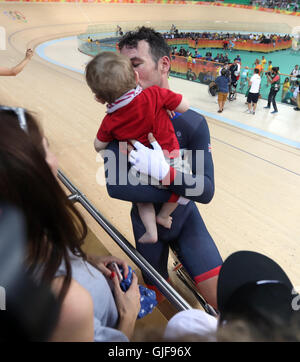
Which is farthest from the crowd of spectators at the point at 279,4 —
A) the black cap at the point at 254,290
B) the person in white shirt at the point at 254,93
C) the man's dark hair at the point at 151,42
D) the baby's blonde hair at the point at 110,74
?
the black cap at the point at 254,290

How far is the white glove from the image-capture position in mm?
1112

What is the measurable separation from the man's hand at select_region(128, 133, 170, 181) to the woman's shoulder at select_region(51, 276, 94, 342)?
2.10 ft

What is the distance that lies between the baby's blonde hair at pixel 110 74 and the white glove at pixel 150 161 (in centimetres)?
Answer: 25

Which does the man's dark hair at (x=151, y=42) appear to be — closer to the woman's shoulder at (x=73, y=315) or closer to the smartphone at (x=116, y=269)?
the smartphone at (x=116, y=269)

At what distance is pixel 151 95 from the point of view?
117 centimetres

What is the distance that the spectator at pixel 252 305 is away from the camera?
405mm

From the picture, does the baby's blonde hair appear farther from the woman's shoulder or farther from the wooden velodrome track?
the woman's shoulder

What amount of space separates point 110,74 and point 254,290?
95cm

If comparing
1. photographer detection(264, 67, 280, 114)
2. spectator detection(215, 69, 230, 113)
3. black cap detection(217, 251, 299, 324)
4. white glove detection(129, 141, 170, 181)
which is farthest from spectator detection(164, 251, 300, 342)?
photographer detection(264, 67, 280, 114)

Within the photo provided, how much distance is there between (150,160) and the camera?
44.4 inches

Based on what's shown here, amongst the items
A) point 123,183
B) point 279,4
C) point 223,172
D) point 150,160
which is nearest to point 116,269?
point 123,183

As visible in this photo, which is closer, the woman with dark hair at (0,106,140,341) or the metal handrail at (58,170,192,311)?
the woman with dark hair at (0,106,140,341)
